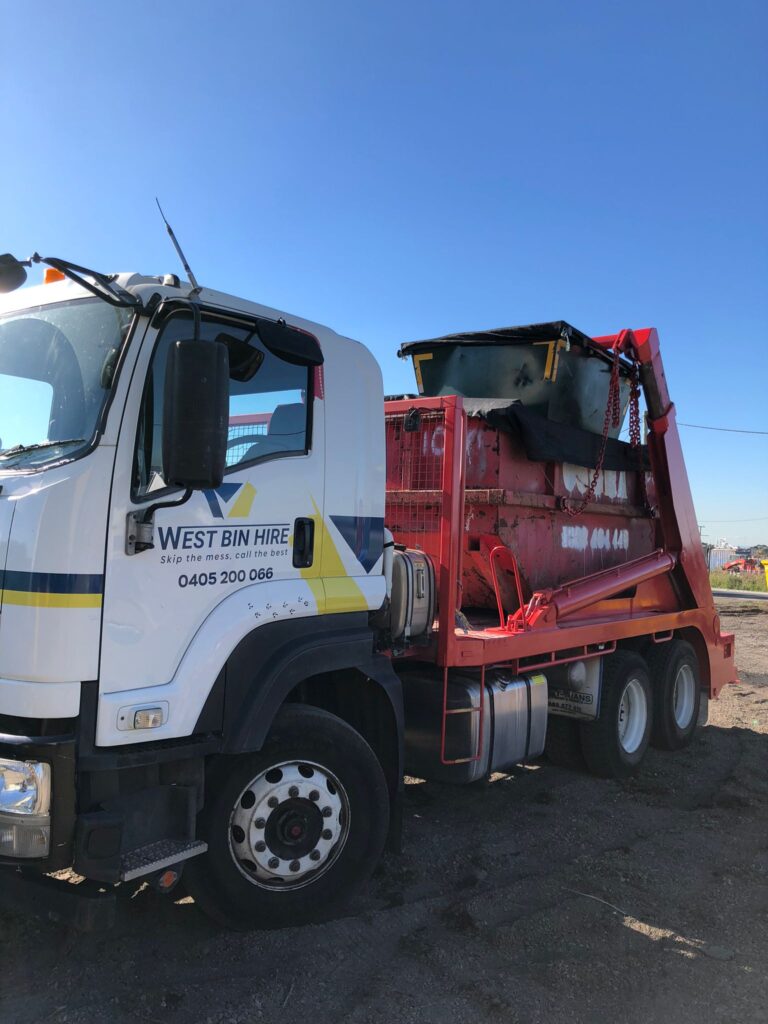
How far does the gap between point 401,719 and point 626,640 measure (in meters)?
3.27

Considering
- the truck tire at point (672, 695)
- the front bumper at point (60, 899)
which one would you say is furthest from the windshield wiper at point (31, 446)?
the truck tire at point (672, 695)

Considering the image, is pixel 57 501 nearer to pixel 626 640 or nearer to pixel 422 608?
pixel 422 608

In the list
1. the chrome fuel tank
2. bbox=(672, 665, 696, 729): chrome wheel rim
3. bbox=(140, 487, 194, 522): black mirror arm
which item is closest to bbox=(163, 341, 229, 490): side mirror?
bbox=(140, 487, 194, 522): black mirror arm

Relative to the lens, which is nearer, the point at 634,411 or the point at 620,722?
the point at 620,722

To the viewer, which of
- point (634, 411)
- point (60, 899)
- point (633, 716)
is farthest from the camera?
point (634, 411)

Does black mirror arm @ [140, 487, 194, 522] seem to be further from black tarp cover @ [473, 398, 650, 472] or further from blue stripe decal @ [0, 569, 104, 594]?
black tarp cover @ [473, 398, 650, 472]

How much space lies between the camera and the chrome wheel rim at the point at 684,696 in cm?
676

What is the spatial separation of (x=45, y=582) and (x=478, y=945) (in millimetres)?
2410

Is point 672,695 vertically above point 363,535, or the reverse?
point 363,535

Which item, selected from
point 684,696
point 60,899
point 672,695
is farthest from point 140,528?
point 684,696

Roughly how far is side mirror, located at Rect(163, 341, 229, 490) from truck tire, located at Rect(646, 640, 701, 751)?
17.0 ft

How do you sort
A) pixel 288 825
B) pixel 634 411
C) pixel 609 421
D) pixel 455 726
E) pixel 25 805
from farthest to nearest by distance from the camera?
pixel 634 411 < pixel 609 421 < pixel 455 726 < pixel 288 825 < pixel 25 805

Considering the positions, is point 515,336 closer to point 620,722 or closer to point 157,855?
point 620,722

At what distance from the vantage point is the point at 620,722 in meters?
6.04
